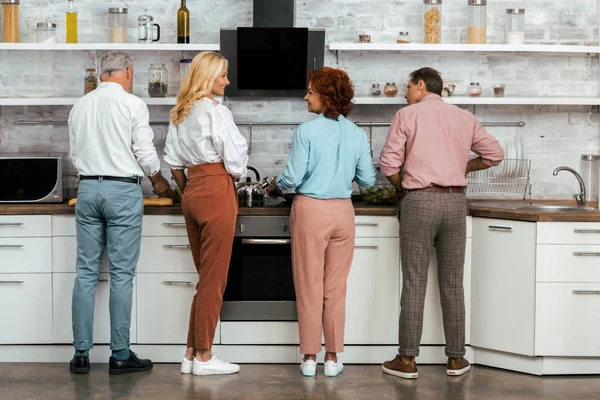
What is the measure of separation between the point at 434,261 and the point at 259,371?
1112mm

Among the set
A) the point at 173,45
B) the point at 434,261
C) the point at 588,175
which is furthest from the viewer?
the point at 588,175

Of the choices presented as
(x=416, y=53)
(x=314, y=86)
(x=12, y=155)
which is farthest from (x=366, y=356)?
(x=12, y=155)

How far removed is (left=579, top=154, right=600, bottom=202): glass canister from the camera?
228 inches

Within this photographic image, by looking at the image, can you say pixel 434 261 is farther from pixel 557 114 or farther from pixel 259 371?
pixel 557 114

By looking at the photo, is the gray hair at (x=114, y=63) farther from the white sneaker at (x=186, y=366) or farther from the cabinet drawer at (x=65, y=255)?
the white sneaker at (x=186, y=366)

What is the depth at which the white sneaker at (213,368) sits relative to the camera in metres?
4.92

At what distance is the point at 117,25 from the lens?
18.5 ft

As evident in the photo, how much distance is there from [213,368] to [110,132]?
1328 millimetres

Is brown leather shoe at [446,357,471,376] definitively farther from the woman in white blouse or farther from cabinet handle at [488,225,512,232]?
the woman in white blouse

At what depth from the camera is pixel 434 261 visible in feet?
16.9

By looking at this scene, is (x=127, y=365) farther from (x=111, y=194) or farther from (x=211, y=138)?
(x=211, y=138)

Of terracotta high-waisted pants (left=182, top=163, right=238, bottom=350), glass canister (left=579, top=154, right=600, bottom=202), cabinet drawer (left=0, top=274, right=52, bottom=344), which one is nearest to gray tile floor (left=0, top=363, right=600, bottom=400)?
cabinet drawer (left=0, top=274, right=52, bottom=344)

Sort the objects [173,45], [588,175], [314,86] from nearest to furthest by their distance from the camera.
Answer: [314,86] → [173,45] → [588,175]

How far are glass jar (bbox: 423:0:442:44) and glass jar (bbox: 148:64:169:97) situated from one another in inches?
62.4
